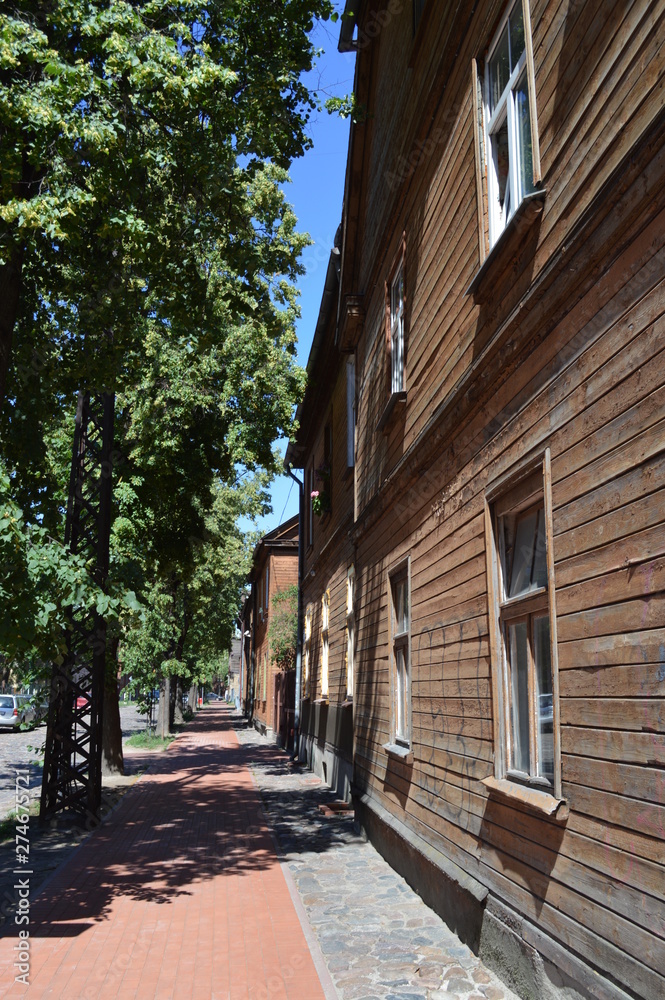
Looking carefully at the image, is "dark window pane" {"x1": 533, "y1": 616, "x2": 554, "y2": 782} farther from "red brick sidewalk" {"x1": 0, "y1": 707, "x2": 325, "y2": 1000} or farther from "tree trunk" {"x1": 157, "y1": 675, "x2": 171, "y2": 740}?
"tree trunk" {"x1": 157, "y1": 675, "x2": 171, "y2": 740}

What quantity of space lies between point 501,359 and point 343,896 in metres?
4.80

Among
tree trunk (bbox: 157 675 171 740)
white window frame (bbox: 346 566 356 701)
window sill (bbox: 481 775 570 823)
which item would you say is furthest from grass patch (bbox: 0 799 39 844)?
tree trunk (bbox: 157 675 171 740)

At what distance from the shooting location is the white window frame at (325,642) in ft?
51.0

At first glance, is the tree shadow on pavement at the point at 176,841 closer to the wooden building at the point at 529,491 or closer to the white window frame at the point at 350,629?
the wooden building at the point at 529,491

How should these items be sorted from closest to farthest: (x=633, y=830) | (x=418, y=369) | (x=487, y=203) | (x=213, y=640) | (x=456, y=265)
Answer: (x=633, y=830) < (x=487, y=203) < (x=456, y=265) < (x=418, y=369) < (x=213, y=640)

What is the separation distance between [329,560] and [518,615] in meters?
10.7

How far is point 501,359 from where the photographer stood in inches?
206

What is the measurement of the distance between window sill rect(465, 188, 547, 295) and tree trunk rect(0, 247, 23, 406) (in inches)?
165

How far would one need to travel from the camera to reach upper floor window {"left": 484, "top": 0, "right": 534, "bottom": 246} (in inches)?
208

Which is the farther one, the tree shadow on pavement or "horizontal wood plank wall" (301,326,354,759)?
"horizontal wood plank wall" (301,326,354,759)

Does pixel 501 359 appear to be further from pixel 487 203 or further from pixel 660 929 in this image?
pixel 660 929

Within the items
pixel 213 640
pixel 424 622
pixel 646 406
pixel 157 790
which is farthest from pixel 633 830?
pixel 213 640

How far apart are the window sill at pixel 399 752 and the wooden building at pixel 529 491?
0.08 metres

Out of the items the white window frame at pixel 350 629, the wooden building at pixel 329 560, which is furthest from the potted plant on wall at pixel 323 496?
the white window frame at pixel 350 629
